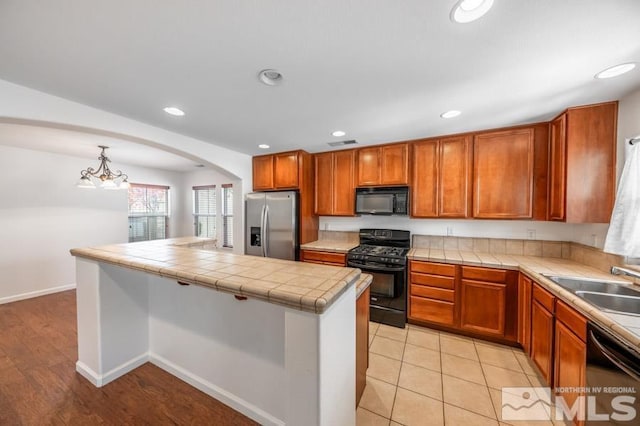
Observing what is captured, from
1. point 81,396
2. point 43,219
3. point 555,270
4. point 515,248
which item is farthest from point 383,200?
point 43,219

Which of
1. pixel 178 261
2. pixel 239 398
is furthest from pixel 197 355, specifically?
pixel 178 261

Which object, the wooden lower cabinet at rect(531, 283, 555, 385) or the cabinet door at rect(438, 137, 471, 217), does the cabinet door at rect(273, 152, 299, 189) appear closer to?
the cabinet door at rect(438, 137, 471, 217)

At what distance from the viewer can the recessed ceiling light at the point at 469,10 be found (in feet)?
3.28

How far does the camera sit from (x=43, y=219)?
12.5ft

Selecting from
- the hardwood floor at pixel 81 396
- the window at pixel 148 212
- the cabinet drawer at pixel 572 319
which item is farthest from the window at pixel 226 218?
the cabinet drawer at pixel 572 319

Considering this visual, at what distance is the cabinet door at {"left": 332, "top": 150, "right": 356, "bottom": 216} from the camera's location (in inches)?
136

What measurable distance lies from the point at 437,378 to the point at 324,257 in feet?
6.02

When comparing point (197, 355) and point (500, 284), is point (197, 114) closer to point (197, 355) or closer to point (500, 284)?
point (197, 355)

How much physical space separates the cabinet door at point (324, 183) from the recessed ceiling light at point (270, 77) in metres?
2.00

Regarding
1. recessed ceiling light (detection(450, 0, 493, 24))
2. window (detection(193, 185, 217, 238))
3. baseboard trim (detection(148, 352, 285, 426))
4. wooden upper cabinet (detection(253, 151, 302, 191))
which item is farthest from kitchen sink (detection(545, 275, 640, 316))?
window (detection(193, 185, 217, 238))

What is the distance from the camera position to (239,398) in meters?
1.61

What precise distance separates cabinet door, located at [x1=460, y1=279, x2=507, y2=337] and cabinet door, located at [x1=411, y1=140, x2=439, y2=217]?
95cm

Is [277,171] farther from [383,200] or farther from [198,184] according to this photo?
[198,184]

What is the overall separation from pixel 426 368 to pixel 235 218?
329 cm
